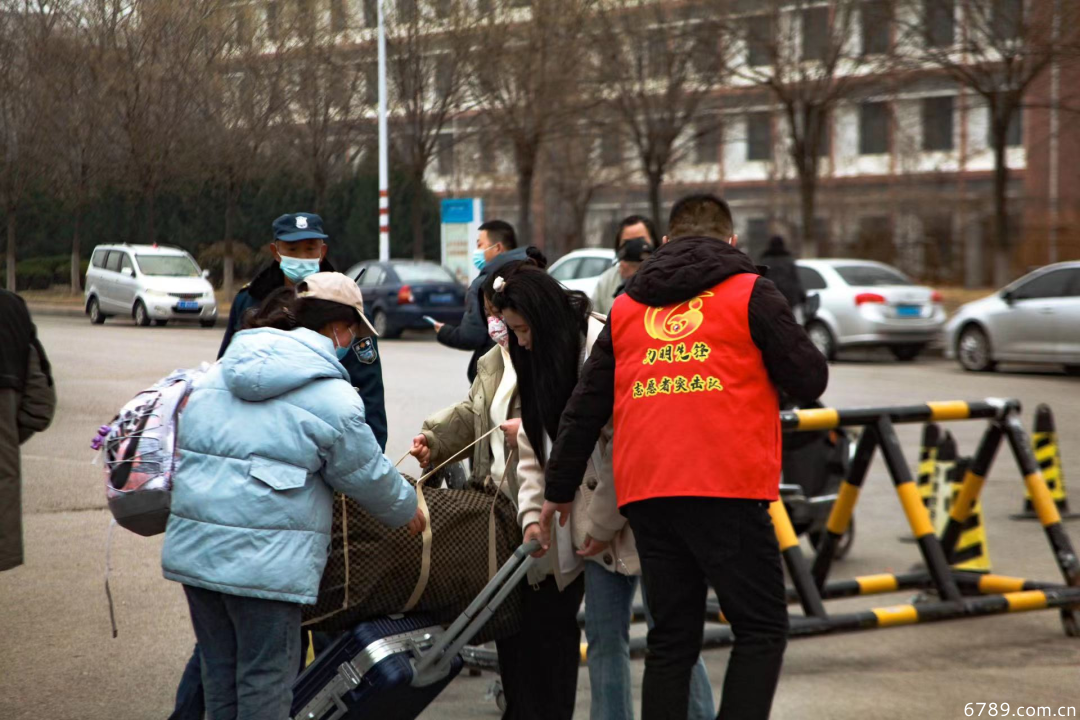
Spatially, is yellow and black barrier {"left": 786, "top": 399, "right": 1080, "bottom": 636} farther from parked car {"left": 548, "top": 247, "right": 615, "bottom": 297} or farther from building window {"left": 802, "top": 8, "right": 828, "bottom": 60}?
building window {"left": 802, "top": 8, "right": 828, "bottom": 60}

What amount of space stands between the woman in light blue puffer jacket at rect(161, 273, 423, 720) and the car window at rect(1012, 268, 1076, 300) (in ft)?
50.4

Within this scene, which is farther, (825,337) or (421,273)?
(421,273)

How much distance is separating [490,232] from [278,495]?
3.98 m

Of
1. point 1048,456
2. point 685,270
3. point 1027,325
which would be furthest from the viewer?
point 1027,325

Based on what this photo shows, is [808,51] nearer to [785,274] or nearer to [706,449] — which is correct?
[785,274]

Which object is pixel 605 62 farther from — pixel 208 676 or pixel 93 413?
pixel 208 676

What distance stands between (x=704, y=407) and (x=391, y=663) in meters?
1.15

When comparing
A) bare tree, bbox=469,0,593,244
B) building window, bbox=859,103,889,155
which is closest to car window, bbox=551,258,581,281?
bare tree, bbox=469,0,593,244

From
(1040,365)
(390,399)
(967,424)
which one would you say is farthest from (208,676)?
(1040,365)

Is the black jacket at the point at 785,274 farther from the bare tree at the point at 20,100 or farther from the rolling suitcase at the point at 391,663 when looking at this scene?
the rolling suitcase at the point at 391,663

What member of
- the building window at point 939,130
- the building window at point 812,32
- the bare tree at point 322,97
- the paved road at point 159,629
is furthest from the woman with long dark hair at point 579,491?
the building window at point 939,130

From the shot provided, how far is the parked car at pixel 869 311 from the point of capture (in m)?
19.2

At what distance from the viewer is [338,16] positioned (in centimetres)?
949

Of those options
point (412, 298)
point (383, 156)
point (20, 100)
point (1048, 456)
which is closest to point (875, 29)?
point (412, 298)
